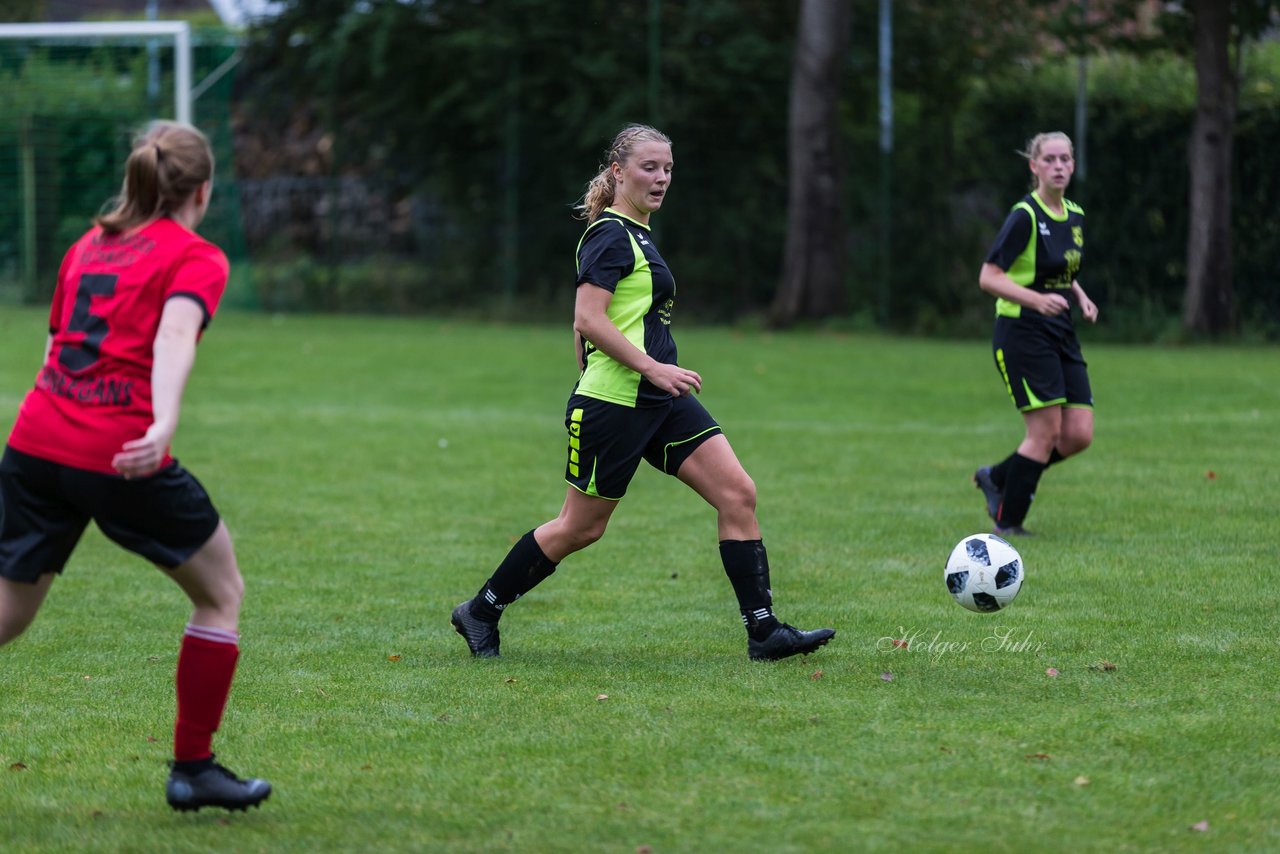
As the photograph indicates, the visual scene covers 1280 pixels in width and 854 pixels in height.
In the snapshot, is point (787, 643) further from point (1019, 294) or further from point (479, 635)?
point (1019, 294)

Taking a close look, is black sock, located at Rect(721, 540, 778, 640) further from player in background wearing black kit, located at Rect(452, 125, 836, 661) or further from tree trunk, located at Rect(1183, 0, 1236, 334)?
tree trunk, located at Rect(1183, 0, 1236, 334)

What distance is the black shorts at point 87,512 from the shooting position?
3.86 meters

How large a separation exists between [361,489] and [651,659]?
184 inches

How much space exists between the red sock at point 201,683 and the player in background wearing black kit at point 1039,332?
5.09 metres

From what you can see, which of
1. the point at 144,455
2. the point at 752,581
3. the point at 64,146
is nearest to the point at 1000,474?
the point at 752,581

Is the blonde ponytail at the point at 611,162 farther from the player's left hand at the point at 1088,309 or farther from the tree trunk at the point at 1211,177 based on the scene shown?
the tree trunk at the point at 1211,177

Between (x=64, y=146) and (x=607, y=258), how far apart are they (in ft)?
69.6

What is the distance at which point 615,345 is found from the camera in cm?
545

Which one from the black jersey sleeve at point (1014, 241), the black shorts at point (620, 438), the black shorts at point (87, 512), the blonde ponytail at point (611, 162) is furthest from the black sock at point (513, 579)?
the black jersey sleeve at point (1014, 241)

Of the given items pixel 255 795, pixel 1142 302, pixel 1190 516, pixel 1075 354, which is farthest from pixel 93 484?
pixel 1142 302

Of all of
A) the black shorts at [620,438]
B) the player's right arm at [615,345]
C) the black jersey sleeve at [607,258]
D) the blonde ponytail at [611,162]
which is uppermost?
the blonde ponytail at [611,162]

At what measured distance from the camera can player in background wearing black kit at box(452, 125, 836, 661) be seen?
5.57 meters

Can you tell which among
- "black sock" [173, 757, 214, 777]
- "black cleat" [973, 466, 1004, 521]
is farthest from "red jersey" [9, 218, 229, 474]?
"black cleat" [973, 466, 1004, 521]

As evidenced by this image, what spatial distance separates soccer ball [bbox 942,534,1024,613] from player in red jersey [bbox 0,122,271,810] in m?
3.08
